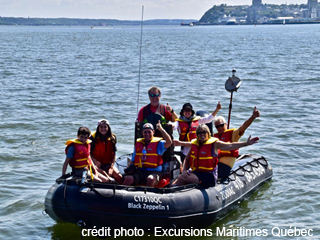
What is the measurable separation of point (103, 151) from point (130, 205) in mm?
1503

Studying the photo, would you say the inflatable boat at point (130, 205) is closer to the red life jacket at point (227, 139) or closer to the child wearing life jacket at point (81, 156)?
the child wearing life jacket at point (81, 156)

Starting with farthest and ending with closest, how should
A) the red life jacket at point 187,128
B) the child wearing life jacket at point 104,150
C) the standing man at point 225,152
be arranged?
the red life jacket at point 187,128 → the standing man at point 225,152 → the child wearing life jacket at point 104,150

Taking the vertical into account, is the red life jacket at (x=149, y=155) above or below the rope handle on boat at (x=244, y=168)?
above

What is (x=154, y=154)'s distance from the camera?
948cm

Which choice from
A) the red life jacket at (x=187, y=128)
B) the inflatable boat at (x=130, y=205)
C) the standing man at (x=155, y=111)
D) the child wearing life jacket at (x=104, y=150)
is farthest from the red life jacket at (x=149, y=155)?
the red life jacket at (x=187, y=128)

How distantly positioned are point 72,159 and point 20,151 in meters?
5.38

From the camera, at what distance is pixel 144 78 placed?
2950cm

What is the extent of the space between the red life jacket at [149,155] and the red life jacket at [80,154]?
81 centimetres

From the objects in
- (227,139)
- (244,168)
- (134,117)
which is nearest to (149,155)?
(227,139)

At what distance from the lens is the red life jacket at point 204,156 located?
9266mm

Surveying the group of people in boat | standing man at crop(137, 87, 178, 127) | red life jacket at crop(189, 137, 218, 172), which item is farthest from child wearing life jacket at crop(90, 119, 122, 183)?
red life jacket at crop(189, 137, 218, 172)

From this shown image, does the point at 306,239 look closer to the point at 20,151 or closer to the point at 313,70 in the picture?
the point at 20,151

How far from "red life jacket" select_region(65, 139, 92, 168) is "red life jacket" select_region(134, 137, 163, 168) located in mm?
805

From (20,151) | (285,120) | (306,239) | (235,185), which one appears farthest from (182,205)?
(285,120)
